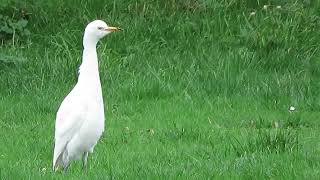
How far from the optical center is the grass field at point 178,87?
7395 mm

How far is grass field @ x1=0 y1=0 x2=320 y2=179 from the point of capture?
739 centimetres

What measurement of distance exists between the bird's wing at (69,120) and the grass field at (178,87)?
0.23 meters

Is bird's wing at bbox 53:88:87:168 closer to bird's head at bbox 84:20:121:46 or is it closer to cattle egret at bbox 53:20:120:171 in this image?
cattle egret at bbox 53:20:120:171

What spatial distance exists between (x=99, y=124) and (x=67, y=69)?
4.44 meters

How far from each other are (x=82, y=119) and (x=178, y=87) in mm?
3754

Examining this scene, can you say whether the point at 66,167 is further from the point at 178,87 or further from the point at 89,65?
the point at 178,87

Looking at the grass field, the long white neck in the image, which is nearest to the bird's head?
the long white neck

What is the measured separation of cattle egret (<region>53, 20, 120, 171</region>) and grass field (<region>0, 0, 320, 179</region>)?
0.48 ft

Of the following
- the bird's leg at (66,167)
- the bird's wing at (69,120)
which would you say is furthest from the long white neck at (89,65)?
the bird's leg at (66,167)

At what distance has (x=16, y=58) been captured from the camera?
12.0 meters

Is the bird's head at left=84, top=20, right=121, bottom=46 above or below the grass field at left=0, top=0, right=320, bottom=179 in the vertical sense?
above

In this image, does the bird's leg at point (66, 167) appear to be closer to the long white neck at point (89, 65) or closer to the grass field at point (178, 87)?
the grass field at point (178, 87)

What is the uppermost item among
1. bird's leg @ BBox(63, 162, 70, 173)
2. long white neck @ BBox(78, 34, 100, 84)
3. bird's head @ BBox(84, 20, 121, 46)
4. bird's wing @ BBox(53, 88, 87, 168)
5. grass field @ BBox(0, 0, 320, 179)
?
bird's head @ BBox(84, 20, 121, 46)

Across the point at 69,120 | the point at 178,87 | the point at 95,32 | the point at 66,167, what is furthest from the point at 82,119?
the point at 178,87
